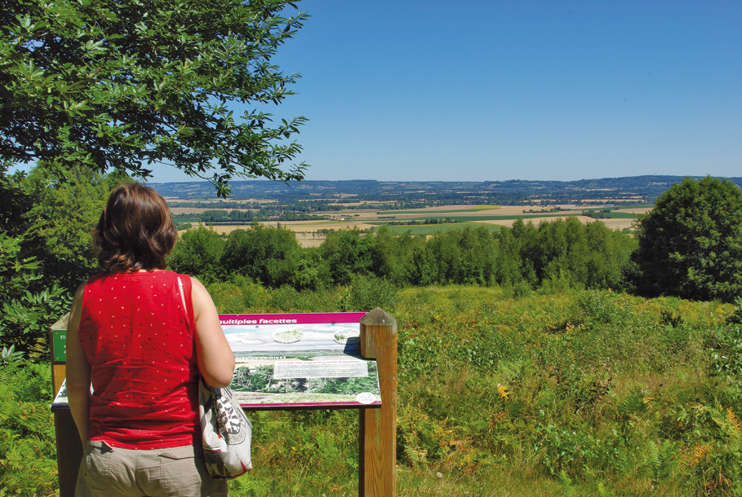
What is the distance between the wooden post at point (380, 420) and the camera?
2.36 m

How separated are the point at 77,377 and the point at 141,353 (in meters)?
0.39

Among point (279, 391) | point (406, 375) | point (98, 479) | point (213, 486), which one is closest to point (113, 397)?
point (98, 479)

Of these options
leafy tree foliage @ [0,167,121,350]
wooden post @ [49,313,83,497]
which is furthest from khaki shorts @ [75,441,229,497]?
leafy tree foliage @ [0,167,121,350]

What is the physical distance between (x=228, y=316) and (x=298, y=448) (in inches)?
73.4

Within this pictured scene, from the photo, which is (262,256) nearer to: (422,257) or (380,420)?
(422,257)

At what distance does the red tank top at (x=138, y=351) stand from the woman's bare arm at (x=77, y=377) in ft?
0.25

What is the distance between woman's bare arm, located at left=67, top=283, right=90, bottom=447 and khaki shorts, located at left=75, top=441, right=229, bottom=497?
151 millimetres

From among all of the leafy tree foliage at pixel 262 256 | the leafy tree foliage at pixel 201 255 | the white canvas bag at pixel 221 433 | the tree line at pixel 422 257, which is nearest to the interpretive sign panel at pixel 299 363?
the white canvas bag at pixel 221 433

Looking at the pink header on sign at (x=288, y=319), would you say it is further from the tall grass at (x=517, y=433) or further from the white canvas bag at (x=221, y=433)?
the tall grass at (x=517, y=433)

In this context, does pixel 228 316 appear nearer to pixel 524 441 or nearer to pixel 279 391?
pixel 279 391

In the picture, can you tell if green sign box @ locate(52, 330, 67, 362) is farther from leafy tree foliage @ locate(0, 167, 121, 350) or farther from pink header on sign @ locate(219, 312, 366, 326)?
leafy tree foliage @ locate(0, 167, 121, 350)

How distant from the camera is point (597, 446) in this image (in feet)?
13.1

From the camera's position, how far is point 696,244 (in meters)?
32.8

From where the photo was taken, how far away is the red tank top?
5.59 feet
